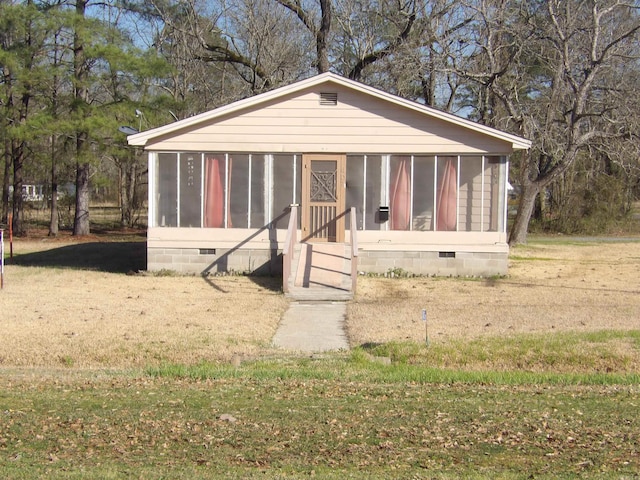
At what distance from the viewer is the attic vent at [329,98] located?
1809 centimetres

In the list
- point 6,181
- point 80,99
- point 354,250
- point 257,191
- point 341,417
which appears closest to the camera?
point 341,417

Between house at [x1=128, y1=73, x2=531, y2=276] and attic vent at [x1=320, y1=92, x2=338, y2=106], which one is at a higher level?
attic vent at [x1=320, y1=92, x2=338, y2=106]

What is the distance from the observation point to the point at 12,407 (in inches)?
272

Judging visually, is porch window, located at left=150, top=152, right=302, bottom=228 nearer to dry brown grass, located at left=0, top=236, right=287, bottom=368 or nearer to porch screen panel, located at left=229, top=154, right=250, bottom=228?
porch screen panel, located at left=229, top=154, right=250, bottom=228

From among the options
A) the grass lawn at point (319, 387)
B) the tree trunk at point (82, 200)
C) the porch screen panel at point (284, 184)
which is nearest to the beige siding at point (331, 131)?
the porch screen panel at point (284, 184)

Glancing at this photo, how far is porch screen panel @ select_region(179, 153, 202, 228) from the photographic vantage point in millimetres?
18453

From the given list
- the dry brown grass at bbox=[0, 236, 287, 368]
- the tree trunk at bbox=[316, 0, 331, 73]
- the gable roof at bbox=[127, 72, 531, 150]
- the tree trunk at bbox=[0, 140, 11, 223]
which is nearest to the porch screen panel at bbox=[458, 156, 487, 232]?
the gable roof at bbox=[127, 72, 531, 150]

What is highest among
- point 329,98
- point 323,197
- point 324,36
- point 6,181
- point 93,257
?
point 324,36

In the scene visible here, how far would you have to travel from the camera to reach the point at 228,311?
42.8ft

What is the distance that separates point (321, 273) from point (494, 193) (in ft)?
15.9

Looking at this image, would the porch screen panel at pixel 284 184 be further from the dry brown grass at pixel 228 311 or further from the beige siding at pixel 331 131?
the dry brown grass at pixel 228 311

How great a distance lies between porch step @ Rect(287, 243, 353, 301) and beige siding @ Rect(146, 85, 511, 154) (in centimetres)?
233

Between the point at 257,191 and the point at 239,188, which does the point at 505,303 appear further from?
the point at 239,188

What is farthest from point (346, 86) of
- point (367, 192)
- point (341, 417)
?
point (341, 417)
